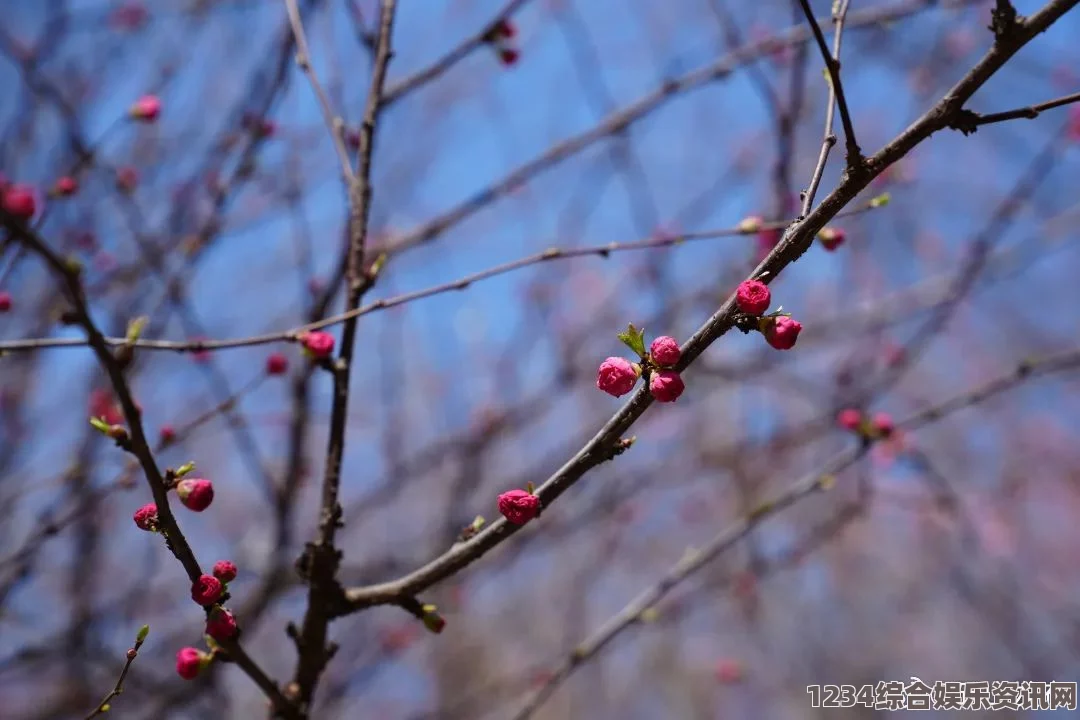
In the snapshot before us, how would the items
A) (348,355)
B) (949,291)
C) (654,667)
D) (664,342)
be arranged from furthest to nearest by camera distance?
(654,667), (949,291), (348,355), (664,342)

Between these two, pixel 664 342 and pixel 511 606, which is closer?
pixel 664 342

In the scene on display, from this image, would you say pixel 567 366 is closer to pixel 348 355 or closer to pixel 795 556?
pixel 795 556

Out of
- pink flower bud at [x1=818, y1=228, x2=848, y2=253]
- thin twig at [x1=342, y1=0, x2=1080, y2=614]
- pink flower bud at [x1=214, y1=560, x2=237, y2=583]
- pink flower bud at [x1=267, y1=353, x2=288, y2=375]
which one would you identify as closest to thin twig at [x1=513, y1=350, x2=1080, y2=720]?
pink flower bud at [x1=818, y1=228, x2=848, y2=253]

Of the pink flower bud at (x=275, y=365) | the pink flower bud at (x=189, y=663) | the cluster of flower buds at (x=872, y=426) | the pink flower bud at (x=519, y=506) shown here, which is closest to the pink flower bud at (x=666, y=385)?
the pink flower bud at (x=519, y=506)

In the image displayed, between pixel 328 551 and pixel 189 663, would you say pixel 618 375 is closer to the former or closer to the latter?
pixel 328 551

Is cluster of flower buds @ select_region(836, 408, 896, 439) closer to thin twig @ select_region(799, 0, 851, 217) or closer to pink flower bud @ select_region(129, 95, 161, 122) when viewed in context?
thin twig @ select_region(799, 0, 851, 217)

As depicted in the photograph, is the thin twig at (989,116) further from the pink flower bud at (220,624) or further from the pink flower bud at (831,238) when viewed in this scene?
the pink flower bud at (220,624)

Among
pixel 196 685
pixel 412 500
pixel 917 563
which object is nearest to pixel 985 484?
pixel 917 563

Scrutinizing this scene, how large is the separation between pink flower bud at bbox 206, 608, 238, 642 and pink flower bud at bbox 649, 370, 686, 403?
2.63 ft

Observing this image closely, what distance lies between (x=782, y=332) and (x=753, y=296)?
0.08 m

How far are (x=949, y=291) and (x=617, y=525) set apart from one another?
256 centimetres

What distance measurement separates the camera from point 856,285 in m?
5.84

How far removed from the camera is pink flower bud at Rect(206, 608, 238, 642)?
1343 millimetres

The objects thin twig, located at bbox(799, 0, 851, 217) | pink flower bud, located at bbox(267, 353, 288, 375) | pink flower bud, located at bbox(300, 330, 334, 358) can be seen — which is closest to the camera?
thin twig, located at bbox(799, 0, 851, 217)
